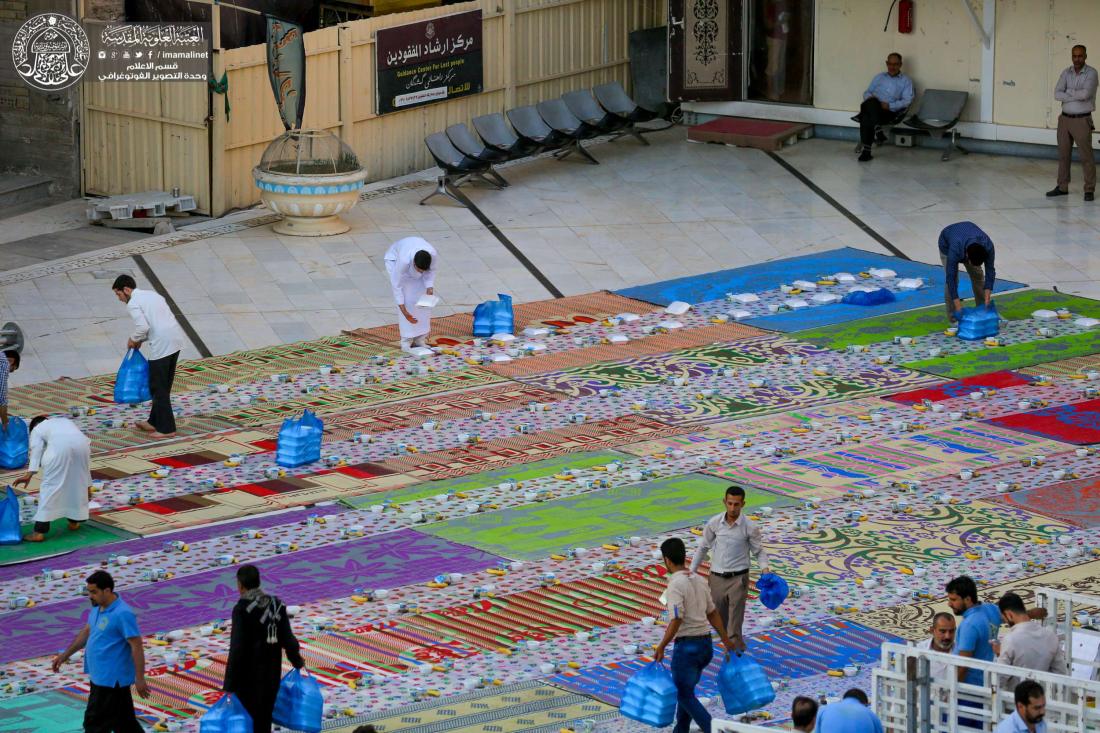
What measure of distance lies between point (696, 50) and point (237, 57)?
6.65 m

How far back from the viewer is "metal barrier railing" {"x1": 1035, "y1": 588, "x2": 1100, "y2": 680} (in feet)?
33.9

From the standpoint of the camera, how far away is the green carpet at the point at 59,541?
13.1m

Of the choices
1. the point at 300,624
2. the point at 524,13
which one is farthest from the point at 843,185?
the point at 300,624

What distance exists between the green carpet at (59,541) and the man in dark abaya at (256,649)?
3.73m

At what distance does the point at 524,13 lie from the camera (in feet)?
80.2

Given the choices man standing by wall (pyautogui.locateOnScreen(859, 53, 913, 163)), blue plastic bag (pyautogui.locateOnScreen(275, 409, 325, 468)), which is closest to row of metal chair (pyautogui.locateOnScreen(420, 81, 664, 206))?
man standing by wall (pyautogui.locateOnScreen(859, 53, 913, 163))

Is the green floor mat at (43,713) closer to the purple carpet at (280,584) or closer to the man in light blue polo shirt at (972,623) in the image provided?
the purple carpet at (280,584)

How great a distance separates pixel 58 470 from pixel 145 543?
2.48 ft

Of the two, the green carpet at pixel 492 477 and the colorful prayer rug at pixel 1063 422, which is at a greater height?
the colorful prayer rug at pixel 1063 422

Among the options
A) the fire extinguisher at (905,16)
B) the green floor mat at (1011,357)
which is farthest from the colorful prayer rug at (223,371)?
the fire extinguisher at (905,16)

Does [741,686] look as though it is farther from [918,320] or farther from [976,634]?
[918,320]

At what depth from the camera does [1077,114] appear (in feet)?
73.2

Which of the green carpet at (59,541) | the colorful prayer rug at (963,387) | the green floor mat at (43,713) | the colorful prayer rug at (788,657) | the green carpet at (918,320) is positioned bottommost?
the green floor mat at (43,713)

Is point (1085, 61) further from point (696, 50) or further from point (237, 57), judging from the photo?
point (237, 57)
